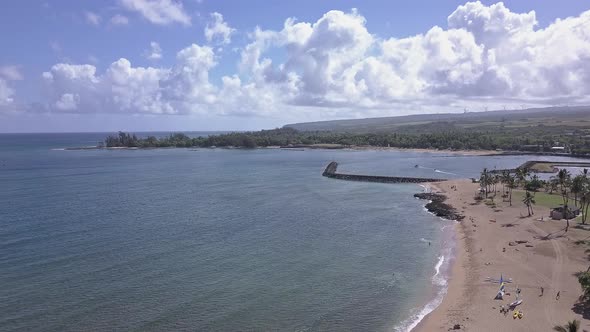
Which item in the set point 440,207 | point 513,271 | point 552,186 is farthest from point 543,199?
point 513,271

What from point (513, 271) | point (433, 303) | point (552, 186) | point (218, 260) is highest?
point (552, 186)

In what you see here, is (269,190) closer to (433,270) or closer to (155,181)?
(155,181)

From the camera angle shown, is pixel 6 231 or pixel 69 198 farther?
pixel 69 198

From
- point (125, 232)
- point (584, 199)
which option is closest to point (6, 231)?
point (125, 232)

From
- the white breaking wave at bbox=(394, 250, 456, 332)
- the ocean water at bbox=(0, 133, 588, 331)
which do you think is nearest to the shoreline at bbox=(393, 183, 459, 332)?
the white breaking wave at bbox=(394, 250, 456, 332)

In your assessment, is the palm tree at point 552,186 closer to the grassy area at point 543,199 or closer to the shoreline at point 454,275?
the grassy area at point 543,199

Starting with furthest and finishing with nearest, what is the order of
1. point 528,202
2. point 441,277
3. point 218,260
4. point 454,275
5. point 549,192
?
point 549,192, point 528,202, point 218,260, point 454,275, point 441,277

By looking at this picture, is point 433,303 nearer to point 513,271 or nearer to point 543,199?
point 513,271

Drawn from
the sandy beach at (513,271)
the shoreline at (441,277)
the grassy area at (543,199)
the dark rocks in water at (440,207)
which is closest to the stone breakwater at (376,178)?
the dark rocks in water at (440,207)
